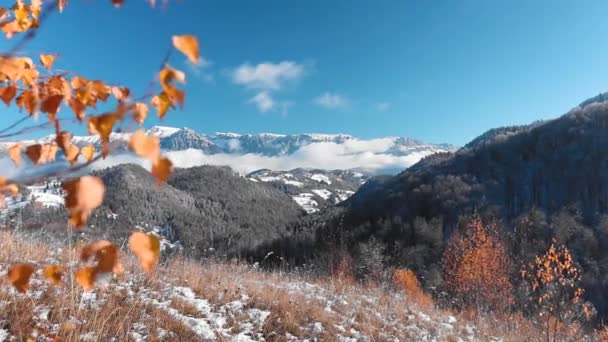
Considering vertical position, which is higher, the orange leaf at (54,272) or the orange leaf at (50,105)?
the orange leaf at (50,105)

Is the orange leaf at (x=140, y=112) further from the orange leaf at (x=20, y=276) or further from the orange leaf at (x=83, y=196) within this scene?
the orange leaf at (x=20, y=276)

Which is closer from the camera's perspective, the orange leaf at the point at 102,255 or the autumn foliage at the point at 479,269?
the orange leaf at the point at 102,255

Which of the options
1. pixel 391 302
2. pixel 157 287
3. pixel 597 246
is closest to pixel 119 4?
pixel 157 287

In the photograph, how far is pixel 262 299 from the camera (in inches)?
216

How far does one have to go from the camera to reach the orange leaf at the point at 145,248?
3.01ft

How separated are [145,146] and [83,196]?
0.15 meters

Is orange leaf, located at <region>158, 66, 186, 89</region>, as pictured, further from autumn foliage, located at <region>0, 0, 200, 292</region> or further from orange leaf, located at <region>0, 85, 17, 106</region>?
orange leaf, located at <region>0, 85, 17, 106</region>

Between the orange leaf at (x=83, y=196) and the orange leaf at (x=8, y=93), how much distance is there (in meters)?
0.54

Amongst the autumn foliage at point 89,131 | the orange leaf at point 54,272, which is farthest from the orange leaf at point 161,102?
the orange leaf at point 54,272

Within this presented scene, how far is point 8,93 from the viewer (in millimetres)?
1234

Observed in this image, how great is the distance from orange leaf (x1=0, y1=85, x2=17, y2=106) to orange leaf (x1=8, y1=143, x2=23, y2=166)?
0.13 m

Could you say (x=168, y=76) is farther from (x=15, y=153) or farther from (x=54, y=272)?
(x=54, y=272)

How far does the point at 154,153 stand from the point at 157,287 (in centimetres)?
464

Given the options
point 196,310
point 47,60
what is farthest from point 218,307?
point 47,60
